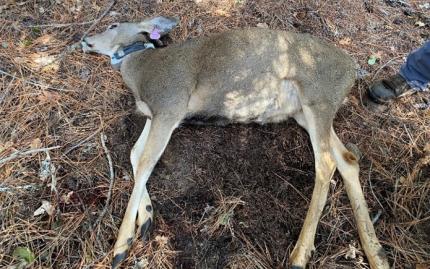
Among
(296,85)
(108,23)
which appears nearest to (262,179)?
(296,85)

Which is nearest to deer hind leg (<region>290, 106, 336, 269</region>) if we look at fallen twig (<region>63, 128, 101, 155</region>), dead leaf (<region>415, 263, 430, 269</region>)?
dead leaf (<region>415, 263, 430, 269</region>)

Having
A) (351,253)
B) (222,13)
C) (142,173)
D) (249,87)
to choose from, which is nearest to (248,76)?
(249,87)

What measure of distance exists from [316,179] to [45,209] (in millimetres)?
2092

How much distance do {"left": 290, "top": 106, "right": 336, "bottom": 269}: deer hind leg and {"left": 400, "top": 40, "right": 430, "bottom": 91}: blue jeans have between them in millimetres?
950

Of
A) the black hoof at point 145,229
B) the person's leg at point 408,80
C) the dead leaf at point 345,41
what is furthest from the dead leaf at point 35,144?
the dead leaf at point 345,41

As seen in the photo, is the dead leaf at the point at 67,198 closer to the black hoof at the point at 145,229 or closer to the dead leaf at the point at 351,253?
the black hoof at the point at 145,229

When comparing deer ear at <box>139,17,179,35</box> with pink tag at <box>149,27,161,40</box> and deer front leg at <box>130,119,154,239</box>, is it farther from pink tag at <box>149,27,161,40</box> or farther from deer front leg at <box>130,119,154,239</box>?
deer front leg at <box>130,119,154,239</box>

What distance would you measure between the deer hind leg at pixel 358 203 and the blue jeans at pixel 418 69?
0.87 meters

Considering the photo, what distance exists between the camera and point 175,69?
3.69 metres

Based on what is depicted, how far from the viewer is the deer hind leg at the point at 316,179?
10.1 ft

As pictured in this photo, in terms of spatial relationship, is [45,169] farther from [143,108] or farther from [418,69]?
[418,69]

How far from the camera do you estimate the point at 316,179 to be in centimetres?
340

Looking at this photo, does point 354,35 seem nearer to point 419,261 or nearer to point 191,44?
point 191,44

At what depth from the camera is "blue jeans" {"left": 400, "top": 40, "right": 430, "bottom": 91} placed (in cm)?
365
